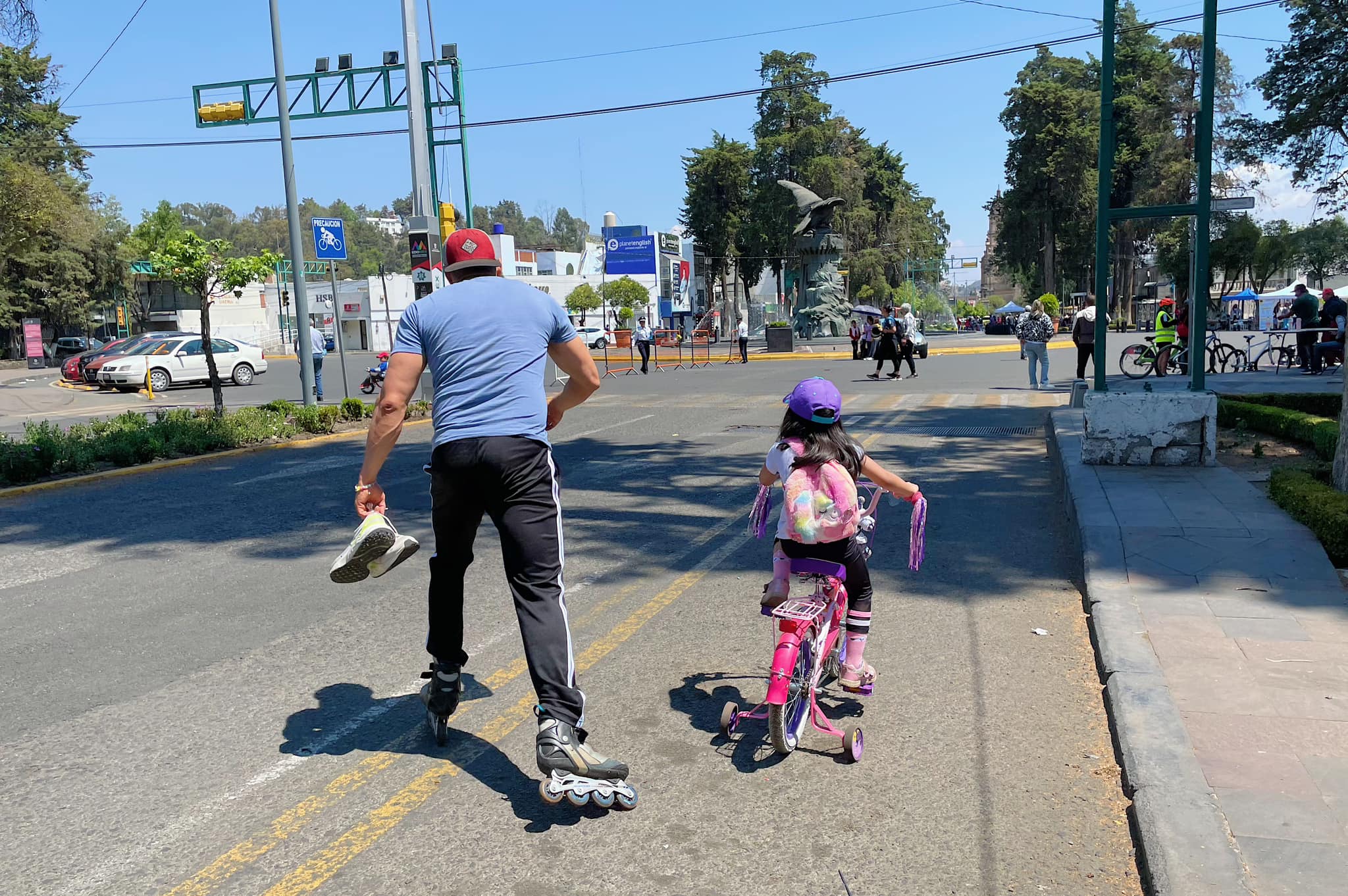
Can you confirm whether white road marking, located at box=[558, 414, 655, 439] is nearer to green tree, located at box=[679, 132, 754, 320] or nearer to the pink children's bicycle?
the pink children's bicycle

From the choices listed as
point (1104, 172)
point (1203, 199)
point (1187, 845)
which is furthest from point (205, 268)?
point (1187, 845)

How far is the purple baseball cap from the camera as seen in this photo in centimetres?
402

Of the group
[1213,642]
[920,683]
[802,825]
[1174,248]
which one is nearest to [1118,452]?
[1213,642]

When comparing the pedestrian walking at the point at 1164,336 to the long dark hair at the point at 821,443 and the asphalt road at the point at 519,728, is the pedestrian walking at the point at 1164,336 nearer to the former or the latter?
the asphalt road at the point at 519,728

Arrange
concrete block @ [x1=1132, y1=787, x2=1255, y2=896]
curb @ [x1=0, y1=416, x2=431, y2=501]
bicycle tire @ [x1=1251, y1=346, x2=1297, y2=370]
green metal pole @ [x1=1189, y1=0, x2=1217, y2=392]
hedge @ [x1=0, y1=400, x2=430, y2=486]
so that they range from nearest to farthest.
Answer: concrete block @ [x1=1132, y1=787, x2=1255, y2=896]
green metal pole @ [x1=1189, y1=0, x2=1217, y2=392]
curb @ [x1=0, y1=416, x2=431, y2=501]
hedge @ [x1=0, y1=400, x2=430, y2=486]
bicycle tire @ [x1=1251, y1=346, x2=1297, y2=370]

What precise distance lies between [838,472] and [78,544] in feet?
22.0

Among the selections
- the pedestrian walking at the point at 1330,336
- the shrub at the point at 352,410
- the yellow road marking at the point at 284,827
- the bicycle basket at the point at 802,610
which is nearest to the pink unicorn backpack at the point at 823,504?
the bicycle basket at the point at 802,610

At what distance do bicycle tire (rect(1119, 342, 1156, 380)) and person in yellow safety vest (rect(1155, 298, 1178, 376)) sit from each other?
0.13 metres

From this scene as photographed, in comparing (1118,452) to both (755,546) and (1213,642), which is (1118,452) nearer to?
(755,546)

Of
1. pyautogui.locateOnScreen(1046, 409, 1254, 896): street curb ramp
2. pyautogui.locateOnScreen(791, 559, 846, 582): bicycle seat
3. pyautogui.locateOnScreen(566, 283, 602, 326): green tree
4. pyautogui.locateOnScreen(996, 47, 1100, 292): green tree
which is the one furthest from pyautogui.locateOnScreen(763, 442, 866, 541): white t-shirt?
pyautogui.locateOnScreen(566, 283, 602, 326): green tree

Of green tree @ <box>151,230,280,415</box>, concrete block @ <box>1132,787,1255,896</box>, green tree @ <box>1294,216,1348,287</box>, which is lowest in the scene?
concrete block @ <box>1132,787,1255,896</box>

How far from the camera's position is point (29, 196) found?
1348 inches

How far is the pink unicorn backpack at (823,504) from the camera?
13.0 feet

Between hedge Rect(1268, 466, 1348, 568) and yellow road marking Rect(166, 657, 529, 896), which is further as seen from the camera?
hedge Rect(1268, 466, 1348, 568)
